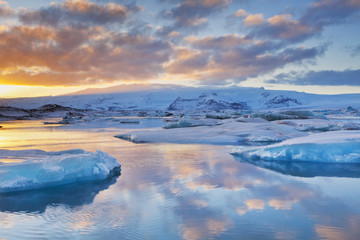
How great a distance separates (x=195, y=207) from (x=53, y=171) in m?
2.47

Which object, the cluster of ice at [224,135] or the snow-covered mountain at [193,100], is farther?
the snow-covered mountain at [193,100]

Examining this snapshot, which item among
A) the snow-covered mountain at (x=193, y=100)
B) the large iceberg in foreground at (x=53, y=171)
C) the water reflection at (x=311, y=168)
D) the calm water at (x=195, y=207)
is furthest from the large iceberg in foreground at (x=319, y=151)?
the snow-covered mountain at (x=193, y=100)

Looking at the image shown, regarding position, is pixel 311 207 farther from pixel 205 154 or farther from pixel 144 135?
pixel 144 135

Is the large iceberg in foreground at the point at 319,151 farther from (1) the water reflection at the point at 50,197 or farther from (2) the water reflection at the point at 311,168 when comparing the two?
(1) the water reflection at the point at 50,197

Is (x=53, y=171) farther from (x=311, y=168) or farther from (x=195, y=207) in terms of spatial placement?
(x=311, y=168)

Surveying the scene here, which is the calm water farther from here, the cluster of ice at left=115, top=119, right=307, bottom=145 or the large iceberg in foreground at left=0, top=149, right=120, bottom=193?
the cluster of ice at left=115, top=119, right=307, bottom=145

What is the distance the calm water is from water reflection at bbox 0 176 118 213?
0.01 m

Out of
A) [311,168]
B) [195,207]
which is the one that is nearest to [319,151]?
[311,168]

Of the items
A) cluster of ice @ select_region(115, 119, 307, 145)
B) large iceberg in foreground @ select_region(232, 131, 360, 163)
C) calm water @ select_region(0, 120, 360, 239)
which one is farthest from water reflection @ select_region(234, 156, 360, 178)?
cluster of ice @ select_region(115, 119, 307, 145)

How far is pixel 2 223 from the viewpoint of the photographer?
10.4 ft

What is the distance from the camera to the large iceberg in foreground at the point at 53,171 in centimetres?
440

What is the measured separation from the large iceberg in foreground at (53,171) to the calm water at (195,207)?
20 cm

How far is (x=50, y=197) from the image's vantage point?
4141mm

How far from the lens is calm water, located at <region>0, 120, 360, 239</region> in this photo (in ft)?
9.49
